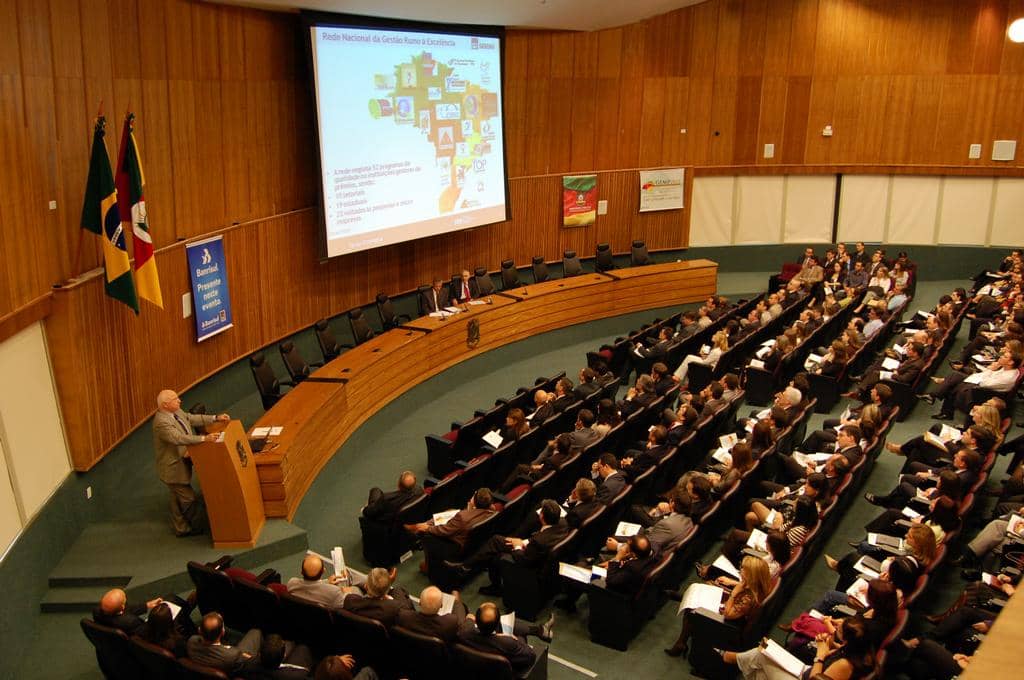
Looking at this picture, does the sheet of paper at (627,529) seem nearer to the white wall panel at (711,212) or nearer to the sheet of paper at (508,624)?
the sheet of paper at (508,624)

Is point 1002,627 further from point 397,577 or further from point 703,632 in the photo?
point 397,577

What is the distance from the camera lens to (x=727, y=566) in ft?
21.9

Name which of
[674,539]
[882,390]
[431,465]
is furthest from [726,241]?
[674,539]

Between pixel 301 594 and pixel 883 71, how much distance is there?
15.5 m

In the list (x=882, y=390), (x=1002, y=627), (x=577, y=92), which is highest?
(x=577, y=92)

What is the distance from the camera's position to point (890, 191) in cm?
1766

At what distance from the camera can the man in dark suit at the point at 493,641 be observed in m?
5.45

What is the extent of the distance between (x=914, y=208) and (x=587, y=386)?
10.8 metres

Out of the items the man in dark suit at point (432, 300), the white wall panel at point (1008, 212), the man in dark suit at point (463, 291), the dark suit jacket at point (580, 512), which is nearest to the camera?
the dark suit jacket at point (580, 512)

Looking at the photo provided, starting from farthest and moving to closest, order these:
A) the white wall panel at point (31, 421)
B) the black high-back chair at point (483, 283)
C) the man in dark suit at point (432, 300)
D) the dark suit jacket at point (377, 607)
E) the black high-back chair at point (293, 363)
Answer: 1. the black high-back chair at point (483, 283)
2. the man in dark suit at point (432, 300)
3. the black high-back chair at point (293, 363)
4. the white wall panel at point (31, 421)
5. the dark suit jacket at point (377, 607)

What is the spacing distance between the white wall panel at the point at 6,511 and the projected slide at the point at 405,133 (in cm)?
541

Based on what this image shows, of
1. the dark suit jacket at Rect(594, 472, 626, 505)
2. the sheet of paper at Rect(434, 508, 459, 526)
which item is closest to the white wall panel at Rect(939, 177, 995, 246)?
the dark suit jacket at Rect(594, 472, 626, 505)

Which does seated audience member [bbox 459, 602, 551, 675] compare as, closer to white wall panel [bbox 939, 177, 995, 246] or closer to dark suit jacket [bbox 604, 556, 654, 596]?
dark suit jacket [bbox 604, 556, 654, 596]

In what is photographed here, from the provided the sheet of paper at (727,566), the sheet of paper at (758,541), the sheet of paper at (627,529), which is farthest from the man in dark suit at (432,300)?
the sheet of paper at (727,566)
